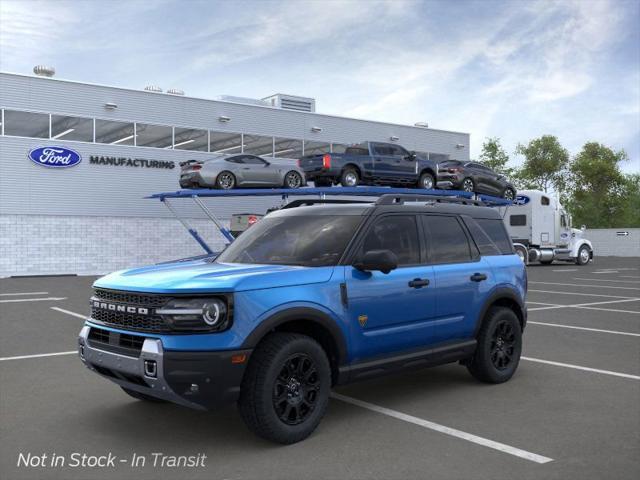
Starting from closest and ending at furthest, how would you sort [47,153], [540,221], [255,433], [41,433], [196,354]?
[196,354] < [255,433] < [41,433] < [47,153] < [540,221]

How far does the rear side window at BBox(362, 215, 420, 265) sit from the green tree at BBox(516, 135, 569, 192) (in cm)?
7189

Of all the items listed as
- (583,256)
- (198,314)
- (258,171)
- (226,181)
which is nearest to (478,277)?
(198,314)

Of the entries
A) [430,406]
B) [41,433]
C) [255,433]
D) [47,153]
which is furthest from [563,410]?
[47,153]

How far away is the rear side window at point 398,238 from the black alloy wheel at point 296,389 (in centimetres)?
122

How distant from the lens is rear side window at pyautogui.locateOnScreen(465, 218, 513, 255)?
674 cm

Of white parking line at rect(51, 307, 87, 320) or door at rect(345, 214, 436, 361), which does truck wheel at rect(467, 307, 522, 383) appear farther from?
white parking line at rect(51, 307, 87, 320)

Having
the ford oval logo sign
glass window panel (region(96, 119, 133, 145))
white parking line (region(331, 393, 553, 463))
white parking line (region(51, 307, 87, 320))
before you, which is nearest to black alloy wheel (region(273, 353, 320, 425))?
white parking line (region(331, 393, 553, 463))

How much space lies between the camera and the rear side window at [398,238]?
5645 millimetres

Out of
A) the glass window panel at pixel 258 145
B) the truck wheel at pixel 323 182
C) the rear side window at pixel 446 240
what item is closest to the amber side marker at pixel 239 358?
the rear side window at pixel 446 240

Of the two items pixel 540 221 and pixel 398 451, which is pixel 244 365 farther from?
pixel 540 221

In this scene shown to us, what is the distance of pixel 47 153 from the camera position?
27.3 m

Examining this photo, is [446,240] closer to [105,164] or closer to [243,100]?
[105,164]

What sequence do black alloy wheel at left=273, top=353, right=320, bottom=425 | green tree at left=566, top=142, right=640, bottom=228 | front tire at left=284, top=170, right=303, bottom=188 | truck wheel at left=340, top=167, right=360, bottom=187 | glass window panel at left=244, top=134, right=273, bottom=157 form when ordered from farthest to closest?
green tree at left=566, top=142, right=640, bottom=228, glass window panel at left=244, top=134, right=273, bottom=157, front tire at left=284, top=170, right=303, bottom=188, truck wheel at left=340, top=167, right=360, bottom=187, black alloy wheel at left=273, top=353, right=320, bottom=425

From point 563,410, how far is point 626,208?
7743 cm
